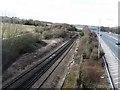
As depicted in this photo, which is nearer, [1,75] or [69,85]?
[69,85]

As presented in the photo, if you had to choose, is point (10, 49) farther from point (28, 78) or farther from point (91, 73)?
point (91, 73)

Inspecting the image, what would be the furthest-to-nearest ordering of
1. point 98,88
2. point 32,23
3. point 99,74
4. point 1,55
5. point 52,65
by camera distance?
point 32,23
point 52,65
point 99,74
point 1,55
point 98,88

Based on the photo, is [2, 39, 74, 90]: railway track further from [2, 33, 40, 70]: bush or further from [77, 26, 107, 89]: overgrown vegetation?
[77, 26, 107, 89]: overgrown vegetation

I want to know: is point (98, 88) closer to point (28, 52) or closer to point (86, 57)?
point (86, 57)

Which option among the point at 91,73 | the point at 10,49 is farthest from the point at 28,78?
the point at 91,73

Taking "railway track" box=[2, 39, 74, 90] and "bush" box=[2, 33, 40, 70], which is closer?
"railway track" box=[2, 39, 74, 90]

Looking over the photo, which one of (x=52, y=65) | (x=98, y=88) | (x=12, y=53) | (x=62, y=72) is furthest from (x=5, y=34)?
(x=98, y=88)

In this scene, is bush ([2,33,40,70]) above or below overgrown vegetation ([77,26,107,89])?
above

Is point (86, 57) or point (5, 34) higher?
point (5, 34)

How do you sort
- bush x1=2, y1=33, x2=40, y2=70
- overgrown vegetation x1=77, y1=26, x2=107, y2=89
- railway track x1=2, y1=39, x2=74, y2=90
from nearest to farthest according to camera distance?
railway track x1=2, y1=39, x2=74, y2=90 → overgrown vegetation x1=77, y1=26, x2=107, y2=89 → bush x1=2, y1=33, x2=40, y2=70

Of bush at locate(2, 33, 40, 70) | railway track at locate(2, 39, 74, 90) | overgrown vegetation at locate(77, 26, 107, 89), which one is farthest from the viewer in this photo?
bush at locate(2, 33, 40, 70)

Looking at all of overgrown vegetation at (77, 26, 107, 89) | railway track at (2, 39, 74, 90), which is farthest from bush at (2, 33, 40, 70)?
overgrown vegetation at (77, 26, 107, 89)
